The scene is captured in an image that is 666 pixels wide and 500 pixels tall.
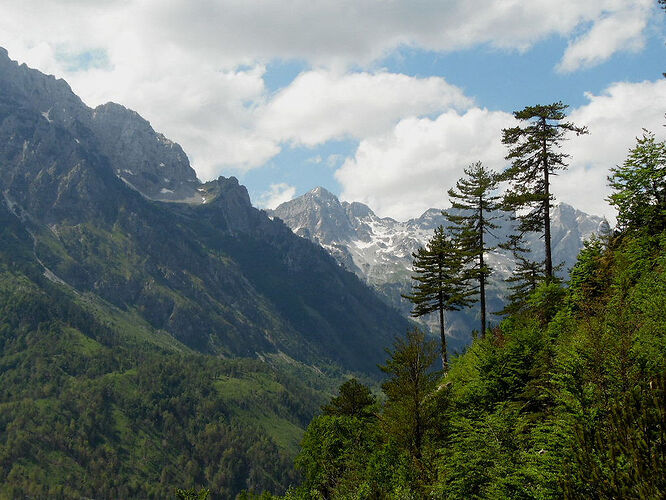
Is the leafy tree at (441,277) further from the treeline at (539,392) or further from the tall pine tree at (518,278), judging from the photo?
the tall pine tree at (518,278)

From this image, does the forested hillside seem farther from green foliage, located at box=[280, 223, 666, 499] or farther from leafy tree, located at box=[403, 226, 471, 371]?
leafy tree, located at box=[403, 226, 471, 371]

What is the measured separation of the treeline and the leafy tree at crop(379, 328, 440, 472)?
0.08 m

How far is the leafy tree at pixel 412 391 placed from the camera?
31219 millimetres

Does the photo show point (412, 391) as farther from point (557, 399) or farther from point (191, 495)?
point (191, 495)

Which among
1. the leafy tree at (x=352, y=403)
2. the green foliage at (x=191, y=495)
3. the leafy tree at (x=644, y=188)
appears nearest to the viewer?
the leafy tree at (x=644, y=188)

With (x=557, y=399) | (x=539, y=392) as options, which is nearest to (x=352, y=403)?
(x=539, y=392)

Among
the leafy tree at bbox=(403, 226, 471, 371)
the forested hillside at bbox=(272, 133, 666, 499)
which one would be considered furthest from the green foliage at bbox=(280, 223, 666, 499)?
the leafy tree at bbox=(403, 226, 471, 371)

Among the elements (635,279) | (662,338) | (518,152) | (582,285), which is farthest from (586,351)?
(518,152)

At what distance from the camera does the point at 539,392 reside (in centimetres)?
2498

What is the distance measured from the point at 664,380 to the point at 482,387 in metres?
16.5

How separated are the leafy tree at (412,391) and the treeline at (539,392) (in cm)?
8

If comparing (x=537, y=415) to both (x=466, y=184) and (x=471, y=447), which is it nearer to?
(x=471, y=447)

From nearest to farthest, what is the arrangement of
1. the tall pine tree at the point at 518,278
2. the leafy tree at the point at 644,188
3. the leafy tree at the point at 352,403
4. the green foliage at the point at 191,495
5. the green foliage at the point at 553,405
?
the green foliage at the point at 553,405 < the leafy tree at the point at 644,188 < the green foliage at the point at 191,495 < the tall pine tree at the point at 518,278 < the leafy tree at the point at 352,403

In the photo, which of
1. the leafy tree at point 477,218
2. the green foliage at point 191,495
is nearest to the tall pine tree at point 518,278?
the leafy tree at point 477,218
